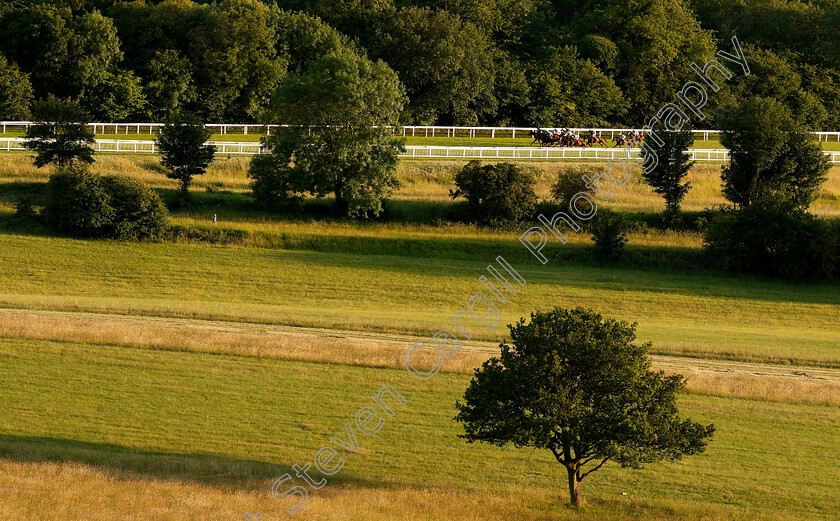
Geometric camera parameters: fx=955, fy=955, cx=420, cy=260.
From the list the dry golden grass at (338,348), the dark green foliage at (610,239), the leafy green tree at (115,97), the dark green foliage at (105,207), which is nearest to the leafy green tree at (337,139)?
the dark green foliage at (105,207)

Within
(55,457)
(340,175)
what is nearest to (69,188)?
(340,175)

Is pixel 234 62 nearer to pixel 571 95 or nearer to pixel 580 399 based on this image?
pixel 571 95

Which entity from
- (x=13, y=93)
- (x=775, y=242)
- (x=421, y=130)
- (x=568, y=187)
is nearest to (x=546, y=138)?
(x=421, y=130)

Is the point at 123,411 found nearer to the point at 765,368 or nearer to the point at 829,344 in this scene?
the point at 765,368

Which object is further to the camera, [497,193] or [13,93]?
[13,93]

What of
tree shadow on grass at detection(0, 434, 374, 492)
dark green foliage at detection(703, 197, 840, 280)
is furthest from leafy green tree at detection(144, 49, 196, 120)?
tree shadow on grass at detection(0, 434, 374, 492)
